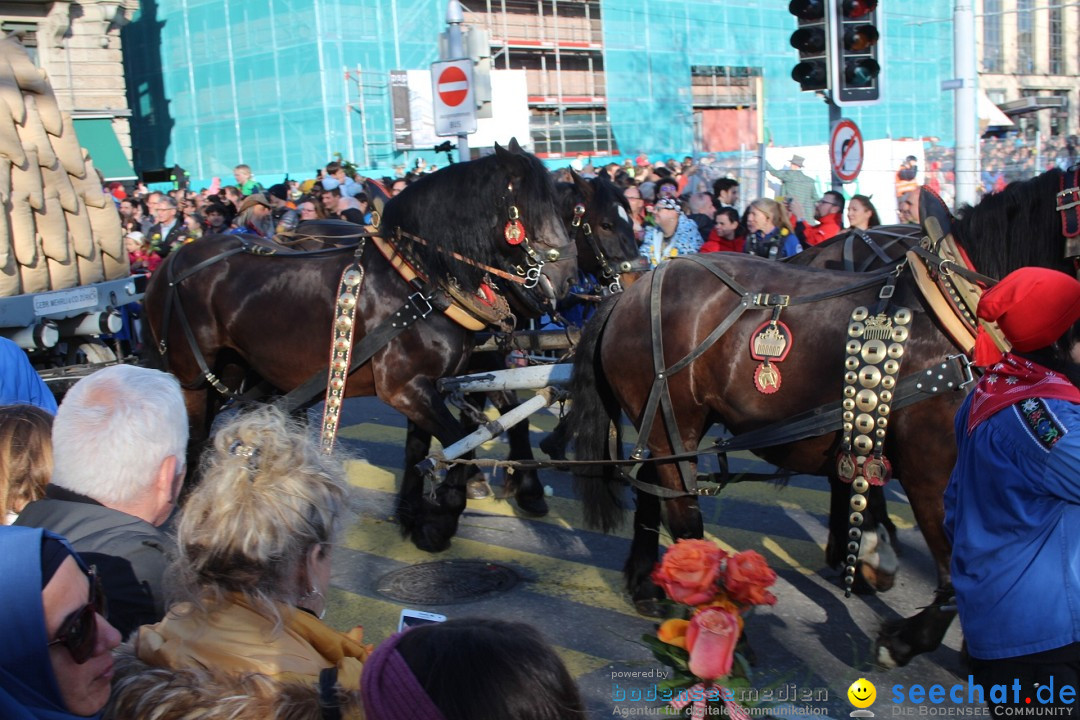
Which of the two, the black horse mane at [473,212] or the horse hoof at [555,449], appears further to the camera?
the black horse mane at [473,212]

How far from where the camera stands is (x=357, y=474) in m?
7.58

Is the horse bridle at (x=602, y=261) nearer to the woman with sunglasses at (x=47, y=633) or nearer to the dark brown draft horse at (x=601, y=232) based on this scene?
the dark brown draft horse at (x=601, y=232)

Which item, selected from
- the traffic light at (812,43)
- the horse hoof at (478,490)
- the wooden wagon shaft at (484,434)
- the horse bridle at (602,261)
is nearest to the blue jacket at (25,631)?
the wooden wagon shaft at (484,434)

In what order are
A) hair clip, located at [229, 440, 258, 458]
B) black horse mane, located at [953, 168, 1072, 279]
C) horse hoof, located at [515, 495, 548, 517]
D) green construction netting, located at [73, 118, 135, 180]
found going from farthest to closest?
green construction netting, located at [73, 118, 135, 180], horse hoof, located at [515, 495, 548, 517], black horse mane, located at [953, 168, 1072, 279], hair clip, located at [229, 440, 258, 458]

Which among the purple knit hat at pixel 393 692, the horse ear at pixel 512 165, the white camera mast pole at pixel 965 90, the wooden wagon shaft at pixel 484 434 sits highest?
the white camera mast pole at pixel 965 90

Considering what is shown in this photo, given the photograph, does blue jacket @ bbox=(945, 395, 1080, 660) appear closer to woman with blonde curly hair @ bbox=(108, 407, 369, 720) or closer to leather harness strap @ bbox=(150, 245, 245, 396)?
woman with blonde curly hair @ bbox=(108, 407, 369, 720)

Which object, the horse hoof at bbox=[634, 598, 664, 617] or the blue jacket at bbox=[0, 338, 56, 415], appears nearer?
the blue jacket at bbox=[0, 338, 56, 415]

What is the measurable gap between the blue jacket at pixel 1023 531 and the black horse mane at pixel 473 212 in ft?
11.3

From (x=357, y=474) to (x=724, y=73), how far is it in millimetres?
33185

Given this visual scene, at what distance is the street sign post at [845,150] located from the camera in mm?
9180

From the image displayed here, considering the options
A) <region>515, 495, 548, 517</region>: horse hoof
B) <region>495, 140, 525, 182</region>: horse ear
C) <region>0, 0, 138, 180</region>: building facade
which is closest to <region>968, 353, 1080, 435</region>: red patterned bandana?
<region>495, 140, 525, 182</region>: horse ear

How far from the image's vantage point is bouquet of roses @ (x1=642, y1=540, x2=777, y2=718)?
221cm

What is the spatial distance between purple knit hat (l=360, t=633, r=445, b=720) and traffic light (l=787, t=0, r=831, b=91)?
791 cm

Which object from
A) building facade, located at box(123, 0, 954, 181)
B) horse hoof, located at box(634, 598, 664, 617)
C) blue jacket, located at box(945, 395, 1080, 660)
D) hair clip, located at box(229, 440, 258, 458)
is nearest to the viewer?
hair clip, located at box(229, 440, 258, 458)
